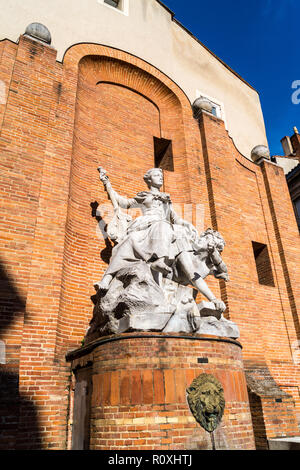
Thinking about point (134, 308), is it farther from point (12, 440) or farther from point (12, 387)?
point (12, 440)

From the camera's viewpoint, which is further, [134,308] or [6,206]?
[6,206]

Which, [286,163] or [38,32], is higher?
[286,163]

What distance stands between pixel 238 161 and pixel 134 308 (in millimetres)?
7991

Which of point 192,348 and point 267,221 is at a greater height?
point 267,221

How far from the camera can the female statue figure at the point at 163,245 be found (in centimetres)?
524

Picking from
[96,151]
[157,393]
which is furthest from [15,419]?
[96,151]

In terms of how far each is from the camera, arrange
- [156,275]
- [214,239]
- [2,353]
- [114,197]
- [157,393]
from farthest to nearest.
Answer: [114,197]
[214,239]
[156,275]
[2,353]
[157,393]

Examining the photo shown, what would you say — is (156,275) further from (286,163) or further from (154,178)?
(286,163)

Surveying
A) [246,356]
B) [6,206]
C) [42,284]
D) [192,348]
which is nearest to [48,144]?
[6,206]

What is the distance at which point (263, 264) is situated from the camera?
10.2 metres

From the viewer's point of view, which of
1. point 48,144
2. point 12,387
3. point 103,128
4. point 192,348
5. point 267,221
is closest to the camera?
point 192,348

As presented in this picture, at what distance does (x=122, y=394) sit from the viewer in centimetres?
385

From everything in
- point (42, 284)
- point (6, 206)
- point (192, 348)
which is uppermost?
point (6, 206)

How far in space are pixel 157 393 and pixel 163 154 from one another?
760 centimetres
